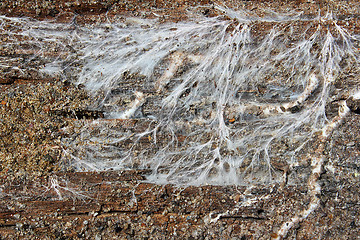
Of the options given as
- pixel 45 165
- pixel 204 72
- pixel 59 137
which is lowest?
pixel 45 165

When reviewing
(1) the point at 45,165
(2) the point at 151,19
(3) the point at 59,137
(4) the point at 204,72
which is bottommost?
(1) the point at 45,165

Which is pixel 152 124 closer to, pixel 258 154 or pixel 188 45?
pixel 188 45

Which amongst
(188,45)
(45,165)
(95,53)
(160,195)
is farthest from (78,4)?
(160,195)

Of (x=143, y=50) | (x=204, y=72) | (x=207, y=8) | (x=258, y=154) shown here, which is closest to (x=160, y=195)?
(x=258, y=154)

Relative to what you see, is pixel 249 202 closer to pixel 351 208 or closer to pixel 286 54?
pixel 351 208

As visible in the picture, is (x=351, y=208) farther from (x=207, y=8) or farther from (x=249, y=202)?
(x=207, y=8)

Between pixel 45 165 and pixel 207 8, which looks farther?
pixel 207 8

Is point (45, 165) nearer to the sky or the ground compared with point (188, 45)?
nearer to the ground

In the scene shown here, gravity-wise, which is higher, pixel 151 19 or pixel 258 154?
pixel 151 19

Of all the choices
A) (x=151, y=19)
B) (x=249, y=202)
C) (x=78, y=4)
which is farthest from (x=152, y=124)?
(x=78, y=4)
